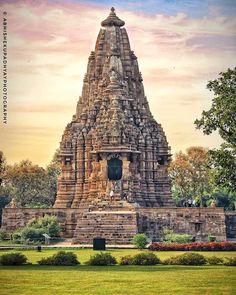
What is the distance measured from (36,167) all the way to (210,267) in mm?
52751

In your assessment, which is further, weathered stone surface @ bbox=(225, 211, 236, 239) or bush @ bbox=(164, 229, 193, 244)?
weathered stone surface @ bbox=(225, 211, 236, 239)

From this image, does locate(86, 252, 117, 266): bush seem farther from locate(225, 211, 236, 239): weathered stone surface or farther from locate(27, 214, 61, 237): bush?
locate(225, 211, 236, 239): weathered stone surface

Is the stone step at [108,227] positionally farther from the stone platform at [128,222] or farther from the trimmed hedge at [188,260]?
the trimmed hedge at [188,260]

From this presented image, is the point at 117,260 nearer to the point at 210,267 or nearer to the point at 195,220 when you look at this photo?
the point at 210,267

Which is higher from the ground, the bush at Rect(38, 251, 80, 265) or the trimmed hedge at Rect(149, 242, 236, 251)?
the trimmed hedge at Rect(149, 242, 236, 251)

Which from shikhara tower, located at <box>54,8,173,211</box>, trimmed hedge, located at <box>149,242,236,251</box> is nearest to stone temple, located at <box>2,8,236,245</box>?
shikhara tower, located at <box>54,8,173,211</box>

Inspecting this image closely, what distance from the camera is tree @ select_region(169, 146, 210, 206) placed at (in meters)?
72.2

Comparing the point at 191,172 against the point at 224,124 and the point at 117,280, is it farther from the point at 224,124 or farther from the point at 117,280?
the point at 117,280

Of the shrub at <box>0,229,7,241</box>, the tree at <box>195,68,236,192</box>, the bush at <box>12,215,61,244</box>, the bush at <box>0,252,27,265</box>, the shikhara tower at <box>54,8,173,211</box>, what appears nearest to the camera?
the bush at <box>0,252,27,265</box>

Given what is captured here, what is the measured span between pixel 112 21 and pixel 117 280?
3969cm

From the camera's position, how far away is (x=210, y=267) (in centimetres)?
2730

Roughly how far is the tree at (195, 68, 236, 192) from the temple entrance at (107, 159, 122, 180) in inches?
816

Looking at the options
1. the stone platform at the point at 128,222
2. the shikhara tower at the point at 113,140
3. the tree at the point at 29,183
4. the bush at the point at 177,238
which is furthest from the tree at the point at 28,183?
the bush at the point at 177,238

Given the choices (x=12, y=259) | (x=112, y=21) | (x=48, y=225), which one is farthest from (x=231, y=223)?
(x=12, y=259)
